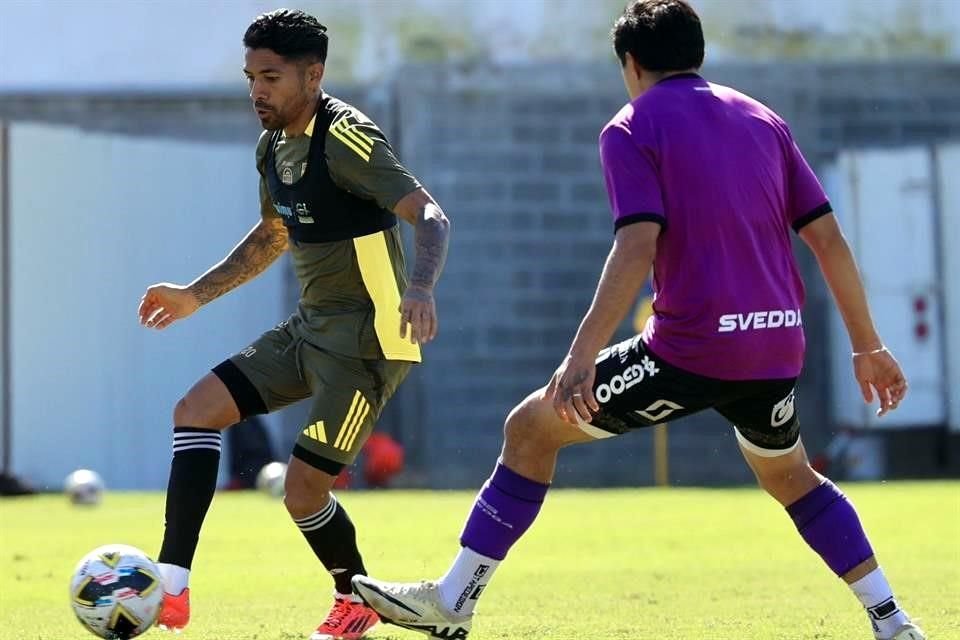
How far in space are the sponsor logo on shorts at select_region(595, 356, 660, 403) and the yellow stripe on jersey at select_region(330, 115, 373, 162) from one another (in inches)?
55.0

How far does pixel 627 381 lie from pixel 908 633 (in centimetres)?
128

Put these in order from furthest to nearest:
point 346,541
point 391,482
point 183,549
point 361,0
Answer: point 361,0 < point 391,482 < point 346,541 < point 183,549

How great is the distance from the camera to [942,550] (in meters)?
10.6

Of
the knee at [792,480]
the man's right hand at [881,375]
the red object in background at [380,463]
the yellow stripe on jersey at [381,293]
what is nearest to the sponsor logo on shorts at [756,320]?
the man's right hand at [881,375]

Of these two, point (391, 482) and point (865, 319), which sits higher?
point (865, 319)

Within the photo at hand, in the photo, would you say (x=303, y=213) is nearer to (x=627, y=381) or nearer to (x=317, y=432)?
(x=317, y=432)

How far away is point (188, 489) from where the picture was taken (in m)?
6.36

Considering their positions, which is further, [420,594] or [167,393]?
[167,393]

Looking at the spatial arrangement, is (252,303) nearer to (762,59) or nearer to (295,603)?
(762,59)

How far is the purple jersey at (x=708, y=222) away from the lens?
538 cm

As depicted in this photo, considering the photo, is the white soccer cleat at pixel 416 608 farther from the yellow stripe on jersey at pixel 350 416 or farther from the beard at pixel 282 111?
the beard at pixel 282 111

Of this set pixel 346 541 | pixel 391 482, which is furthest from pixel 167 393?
pixel 346 541

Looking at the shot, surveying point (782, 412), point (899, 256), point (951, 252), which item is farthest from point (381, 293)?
point (951, 252)

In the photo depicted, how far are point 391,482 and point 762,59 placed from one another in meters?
6.77
